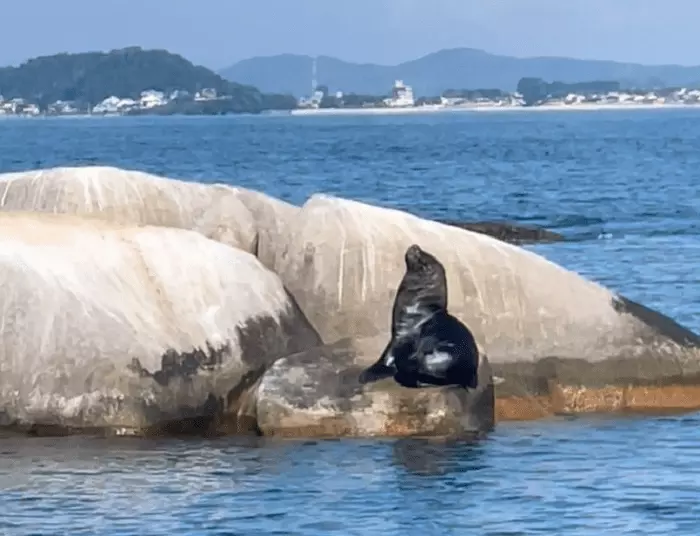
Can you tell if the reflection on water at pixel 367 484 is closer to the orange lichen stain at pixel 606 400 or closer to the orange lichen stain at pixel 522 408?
the orange lichen stain at pixel 522 408

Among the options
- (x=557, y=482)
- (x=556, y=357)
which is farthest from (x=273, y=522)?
(x=556, y=357)

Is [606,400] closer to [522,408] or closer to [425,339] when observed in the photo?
[522,408]

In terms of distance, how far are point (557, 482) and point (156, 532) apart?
11.1ft

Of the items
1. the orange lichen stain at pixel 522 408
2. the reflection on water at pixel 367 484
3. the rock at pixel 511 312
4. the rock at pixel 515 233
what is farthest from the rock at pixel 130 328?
the rock at pixel 515 233

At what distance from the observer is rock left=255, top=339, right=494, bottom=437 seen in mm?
17016

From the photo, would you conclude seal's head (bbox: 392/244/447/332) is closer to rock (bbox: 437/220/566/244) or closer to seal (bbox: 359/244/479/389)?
seal (bbox: 359/244/479/389)

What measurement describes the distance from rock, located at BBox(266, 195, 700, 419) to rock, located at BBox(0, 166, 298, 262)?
0.43 meters

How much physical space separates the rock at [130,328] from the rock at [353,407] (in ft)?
1.31

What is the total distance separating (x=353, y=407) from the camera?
17031 millimetres

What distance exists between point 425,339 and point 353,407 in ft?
3.19

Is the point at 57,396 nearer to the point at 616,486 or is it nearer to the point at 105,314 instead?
the point at 105,314

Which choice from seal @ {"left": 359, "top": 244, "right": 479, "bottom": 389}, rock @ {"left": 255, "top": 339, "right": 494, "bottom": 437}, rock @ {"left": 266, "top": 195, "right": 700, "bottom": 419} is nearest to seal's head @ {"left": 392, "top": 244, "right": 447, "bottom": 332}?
seal @ {"left": 359, "top": 244, "right": 479, "bottom": 389}

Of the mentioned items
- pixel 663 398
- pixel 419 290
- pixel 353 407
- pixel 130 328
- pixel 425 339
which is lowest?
pixel 663 398

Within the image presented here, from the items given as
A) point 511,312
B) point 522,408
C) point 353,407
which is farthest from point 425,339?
point 511,312
